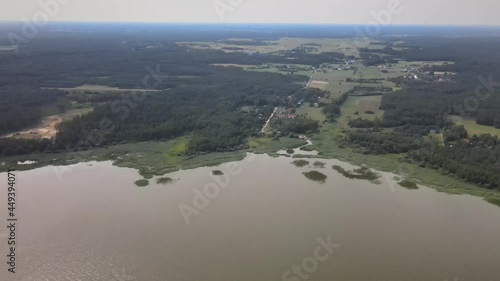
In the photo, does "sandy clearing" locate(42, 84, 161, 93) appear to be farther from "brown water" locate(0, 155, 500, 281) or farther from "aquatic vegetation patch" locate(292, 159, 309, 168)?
"aquatic vegetation patch" locate(292, 159, 309, 168)

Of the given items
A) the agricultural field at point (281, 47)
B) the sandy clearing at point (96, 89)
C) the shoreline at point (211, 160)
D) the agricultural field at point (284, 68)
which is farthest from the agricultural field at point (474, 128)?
the agricultural field at point (281, 47)

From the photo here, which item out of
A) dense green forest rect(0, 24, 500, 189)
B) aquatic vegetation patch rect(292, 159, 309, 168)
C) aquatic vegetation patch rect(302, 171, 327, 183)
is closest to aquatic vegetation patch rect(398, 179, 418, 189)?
dense green forest rect(0, 24, 500, 189)

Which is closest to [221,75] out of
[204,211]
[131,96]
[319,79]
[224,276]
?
[319,79]

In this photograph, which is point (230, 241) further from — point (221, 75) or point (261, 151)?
point (221, 75)

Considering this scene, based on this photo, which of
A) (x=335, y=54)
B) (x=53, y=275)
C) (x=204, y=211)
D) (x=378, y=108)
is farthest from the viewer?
(x=335, y=54)

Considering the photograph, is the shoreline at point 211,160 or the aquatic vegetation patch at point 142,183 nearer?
the aquatic vegetation patch at point 142,183
